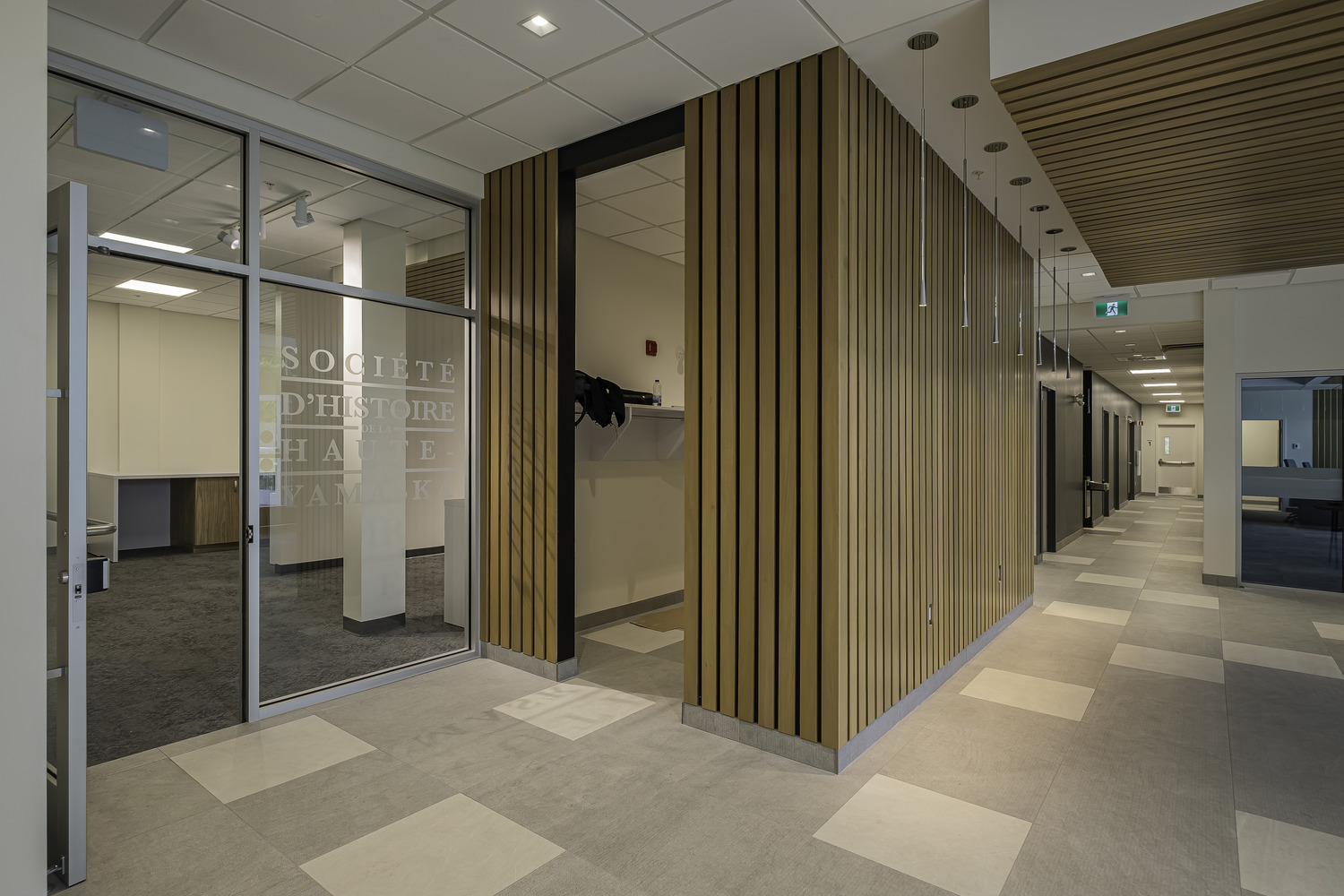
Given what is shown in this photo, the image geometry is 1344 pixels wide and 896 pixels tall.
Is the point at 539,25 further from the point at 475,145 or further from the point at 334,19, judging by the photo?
the point at 475,145

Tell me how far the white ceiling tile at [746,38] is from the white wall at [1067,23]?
734 millimetres

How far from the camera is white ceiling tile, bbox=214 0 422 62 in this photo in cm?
303

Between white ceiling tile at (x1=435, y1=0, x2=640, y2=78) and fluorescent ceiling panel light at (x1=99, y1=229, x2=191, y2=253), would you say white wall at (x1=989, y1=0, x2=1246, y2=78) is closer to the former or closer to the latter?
white ceiling tile at (x1=435, y1=0, x2=640, y2=78)

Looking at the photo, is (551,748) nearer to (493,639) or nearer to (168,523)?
(493,639)

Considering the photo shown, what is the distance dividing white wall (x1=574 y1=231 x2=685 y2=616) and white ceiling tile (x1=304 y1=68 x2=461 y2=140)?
178cm

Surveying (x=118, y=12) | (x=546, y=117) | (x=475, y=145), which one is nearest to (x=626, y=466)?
(x=475, y=145)

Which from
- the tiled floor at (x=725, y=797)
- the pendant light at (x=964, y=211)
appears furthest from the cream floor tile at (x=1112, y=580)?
the pendant light at (x=964, y=211)

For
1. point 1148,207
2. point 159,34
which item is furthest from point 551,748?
point 1148,207

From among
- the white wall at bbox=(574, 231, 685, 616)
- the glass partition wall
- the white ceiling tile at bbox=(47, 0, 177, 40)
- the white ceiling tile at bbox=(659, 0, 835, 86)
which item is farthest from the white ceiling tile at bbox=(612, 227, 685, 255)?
the white ceiling tile at bbox=(47, 0, 177, 40)

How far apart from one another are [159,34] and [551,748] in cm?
386

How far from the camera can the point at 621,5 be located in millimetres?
3002

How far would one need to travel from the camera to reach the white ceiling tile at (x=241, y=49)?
10.3 ft

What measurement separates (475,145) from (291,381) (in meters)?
1.86

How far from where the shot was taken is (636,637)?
563 cm
